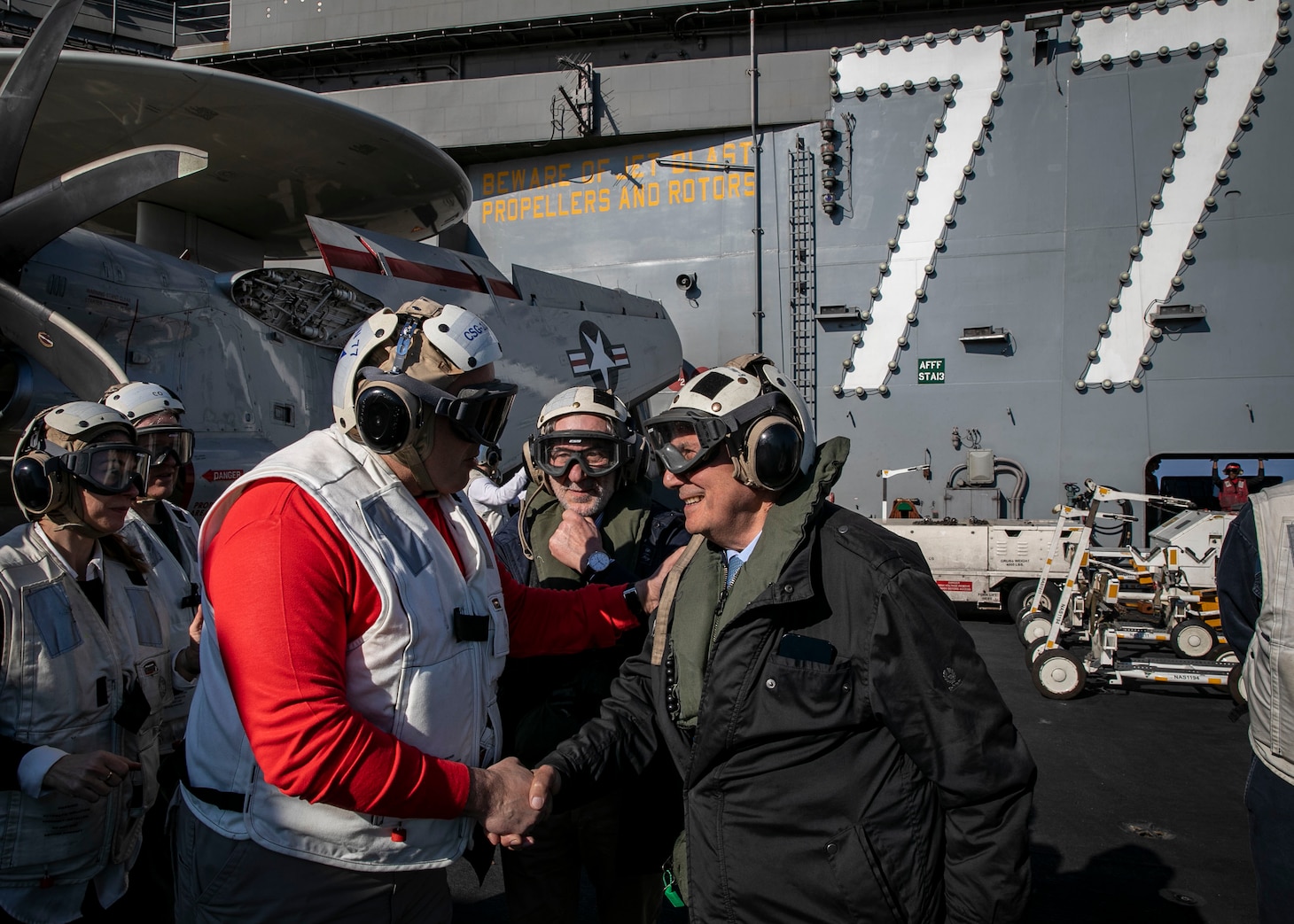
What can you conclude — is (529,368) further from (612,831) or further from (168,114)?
(612,831)

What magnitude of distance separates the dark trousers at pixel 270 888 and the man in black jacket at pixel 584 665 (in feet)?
2.71

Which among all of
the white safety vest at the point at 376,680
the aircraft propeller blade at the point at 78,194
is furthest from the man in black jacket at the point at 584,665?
the aircraft propeller blade at the point at 78,194

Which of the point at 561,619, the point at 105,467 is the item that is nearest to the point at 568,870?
the point at 561,619

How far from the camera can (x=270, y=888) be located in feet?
5.23

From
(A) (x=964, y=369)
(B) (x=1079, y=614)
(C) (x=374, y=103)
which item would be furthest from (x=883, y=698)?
(C) (x=374, y=103)

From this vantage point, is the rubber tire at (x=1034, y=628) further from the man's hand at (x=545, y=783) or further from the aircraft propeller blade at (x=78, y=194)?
the aircraft propeller blade at (x=78, y=194)

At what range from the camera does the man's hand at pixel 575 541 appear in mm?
2885

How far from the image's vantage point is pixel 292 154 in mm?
9219

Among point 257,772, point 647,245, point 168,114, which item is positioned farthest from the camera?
point 647,245

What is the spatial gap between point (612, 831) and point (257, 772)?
4.62 feet

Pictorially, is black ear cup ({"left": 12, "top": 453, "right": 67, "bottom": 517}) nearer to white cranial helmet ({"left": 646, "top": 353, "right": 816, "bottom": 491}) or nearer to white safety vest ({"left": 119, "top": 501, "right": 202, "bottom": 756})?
white safety vest ({"left": 119, "top": 501, "right": 202, "bottom": 756})

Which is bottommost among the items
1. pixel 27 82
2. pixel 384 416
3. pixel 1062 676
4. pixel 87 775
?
pixel 1062 676

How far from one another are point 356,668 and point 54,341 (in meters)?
5.52

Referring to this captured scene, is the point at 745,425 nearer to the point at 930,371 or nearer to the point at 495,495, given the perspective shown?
the point at 495,495
